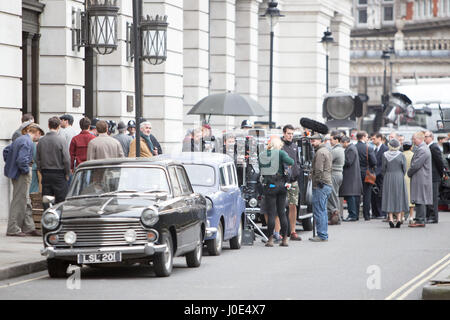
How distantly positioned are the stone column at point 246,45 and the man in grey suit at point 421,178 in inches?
634

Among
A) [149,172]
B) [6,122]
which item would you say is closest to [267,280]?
[149,172]

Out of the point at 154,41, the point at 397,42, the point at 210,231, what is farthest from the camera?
the point at 397,42

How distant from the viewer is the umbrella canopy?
26.5m

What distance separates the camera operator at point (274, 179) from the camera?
739 inches

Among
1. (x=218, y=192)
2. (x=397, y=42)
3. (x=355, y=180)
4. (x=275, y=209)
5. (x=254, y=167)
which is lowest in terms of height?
(x=275, y=209)

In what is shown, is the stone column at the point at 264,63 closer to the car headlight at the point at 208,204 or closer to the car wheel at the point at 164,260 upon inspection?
the car headlight at the point at 208,204

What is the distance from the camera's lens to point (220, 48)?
3728cm

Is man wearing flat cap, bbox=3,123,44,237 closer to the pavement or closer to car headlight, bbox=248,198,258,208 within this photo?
the pavement

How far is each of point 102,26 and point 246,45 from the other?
16870mm

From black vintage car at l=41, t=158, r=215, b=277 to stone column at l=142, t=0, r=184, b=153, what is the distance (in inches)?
588

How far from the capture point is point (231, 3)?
37.5 metres

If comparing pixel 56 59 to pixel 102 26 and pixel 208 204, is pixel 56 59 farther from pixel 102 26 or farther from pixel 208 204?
pixel 208 204

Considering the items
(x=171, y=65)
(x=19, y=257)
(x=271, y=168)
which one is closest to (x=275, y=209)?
(x=271, y=168)

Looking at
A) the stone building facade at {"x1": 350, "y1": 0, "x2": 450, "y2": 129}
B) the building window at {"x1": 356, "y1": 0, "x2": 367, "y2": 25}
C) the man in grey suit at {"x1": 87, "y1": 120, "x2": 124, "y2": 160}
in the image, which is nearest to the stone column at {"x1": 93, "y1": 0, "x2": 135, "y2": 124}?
the man in grey suit at {"x1": 87, "y1": 120, "x2": 124, "y2": 160}
